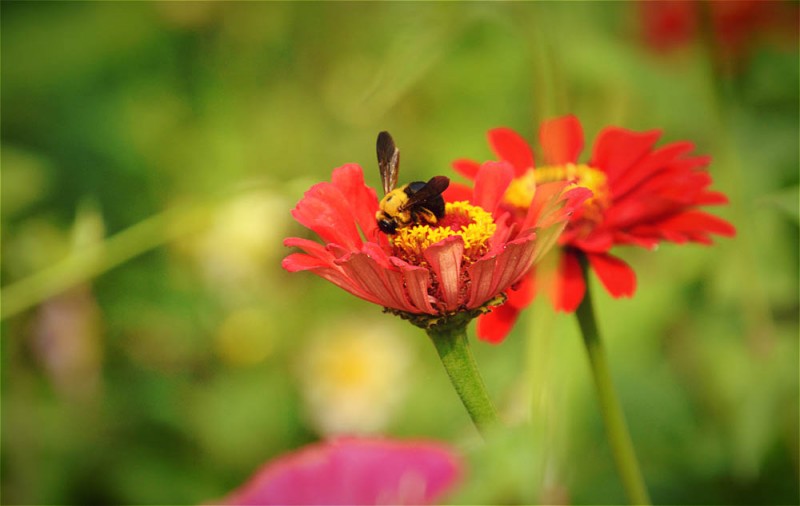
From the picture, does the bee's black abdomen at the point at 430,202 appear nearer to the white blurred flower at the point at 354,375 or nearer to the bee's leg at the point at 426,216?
the bee's leg at the point at 426,216

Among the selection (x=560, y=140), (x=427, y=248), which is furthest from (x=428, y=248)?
(x=560, y=140)

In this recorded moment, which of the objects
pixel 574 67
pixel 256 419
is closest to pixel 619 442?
pixel 574 67

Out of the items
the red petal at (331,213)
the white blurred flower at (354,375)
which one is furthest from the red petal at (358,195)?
the white blurred flower at (354,375)

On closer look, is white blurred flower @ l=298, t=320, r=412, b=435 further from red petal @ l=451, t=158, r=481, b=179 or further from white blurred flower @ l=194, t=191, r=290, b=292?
red petal @ l=451, t=158, r=481, b=179

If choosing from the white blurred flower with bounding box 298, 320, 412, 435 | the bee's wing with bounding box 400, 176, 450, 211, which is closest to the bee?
the bee's wing with bounding box 400, 176, 450, 211

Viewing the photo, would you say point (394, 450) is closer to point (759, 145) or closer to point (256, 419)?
point (759, 145)

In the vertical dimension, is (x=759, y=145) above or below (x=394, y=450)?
above

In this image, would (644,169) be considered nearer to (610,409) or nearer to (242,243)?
(610,409)
